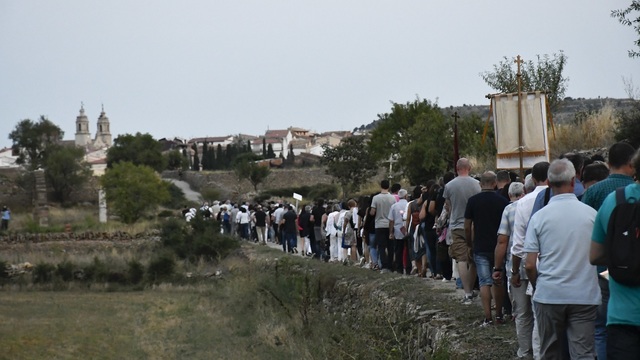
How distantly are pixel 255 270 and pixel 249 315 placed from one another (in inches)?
197

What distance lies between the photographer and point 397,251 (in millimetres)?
18625

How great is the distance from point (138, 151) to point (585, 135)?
79908 millimetres

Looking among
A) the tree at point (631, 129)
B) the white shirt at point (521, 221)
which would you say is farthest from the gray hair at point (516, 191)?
the tree at point (631, 129)

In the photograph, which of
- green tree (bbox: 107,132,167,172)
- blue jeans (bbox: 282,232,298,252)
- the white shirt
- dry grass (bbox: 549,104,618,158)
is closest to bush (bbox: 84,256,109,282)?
blue jeans (bbox: 282,232,298,252)

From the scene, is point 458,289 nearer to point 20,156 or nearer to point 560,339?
point 560,339

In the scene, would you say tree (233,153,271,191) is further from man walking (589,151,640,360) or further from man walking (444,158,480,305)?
man walking (589,151,640,360)

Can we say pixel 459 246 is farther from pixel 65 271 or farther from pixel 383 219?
pixel 65 271

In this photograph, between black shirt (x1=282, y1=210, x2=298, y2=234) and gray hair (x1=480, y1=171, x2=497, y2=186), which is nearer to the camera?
gray hair (x1=480, y1=171, x2=497, y2=186)

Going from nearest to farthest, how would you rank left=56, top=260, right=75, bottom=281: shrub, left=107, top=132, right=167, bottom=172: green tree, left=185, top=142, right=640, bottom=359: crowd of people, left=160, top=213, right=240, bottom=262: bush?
left=185, top=142, right=640, bottom=359: crowd of people → left=56, top=260, right=75, bottom=281: shrub → left=160, top=213, right=240, bottom=262: bush → left=107, top=132, right=167, bottom=172: green tree

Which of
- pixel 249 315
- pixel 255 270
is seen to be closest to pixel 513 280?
pixel 249 315

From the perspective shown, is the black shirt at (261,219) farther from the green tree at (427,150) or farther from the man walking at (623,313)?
the man walking at (623,313)

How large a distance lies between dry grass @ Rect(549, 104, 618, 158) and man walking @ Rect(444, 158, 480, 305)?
13.4m

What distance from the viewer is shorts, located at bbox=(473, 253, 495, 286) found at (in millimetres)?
10641

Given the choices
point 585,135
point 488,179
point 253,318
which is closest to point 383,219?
point 253,318
